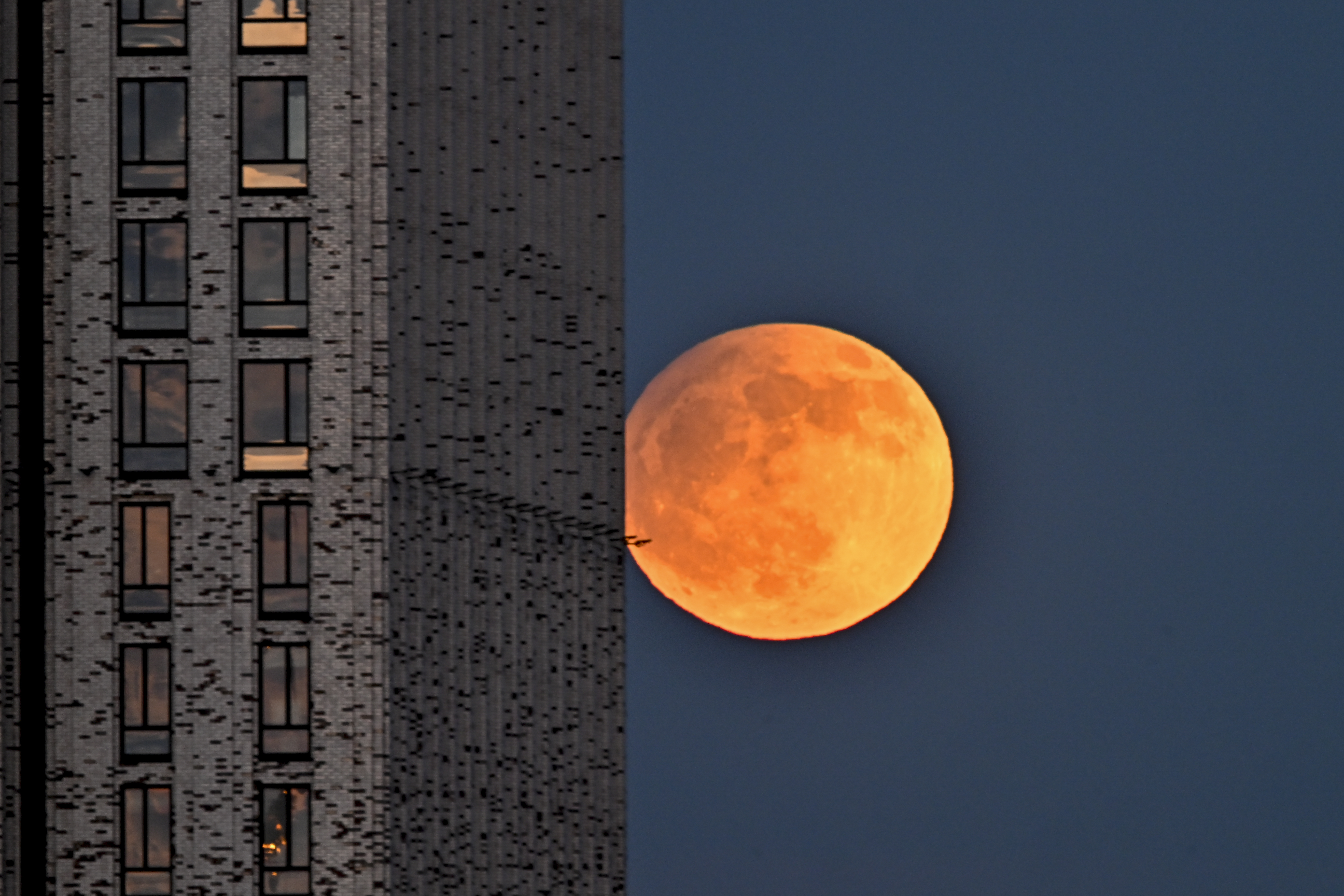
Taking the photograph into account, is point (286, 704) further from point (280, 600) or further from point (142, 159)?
point (142, 159)

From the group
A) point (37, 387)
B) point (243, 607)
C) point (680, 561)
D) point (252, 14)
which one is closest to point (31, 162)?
point (37, 387)

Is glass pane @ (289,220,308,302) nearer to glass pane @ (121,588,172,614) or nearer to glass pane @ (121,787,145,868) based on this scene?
glass pane @ (121,588,172,614)

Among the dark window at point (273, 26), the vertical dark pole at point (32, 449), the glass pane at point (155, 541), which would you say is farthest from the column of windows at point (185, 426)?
the vertical dark pole at point (32, 449)

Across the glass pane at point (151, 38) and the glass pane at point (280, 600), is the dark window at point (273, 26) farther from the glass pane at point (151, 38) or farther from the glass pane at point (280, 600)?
the glass pane at point (280, 600)

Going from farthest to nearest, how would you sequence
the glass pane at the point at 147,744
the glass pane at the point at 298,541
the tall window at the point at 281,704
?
the glass pane at the point at 298,541
the tall window at the point at 281,704
the glass pane at the point at 147,744

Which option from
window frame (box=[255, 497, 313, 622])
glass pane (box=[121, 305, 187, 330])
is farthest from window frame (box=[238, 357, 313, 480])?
glass pane (box=[121, 305, 187, 330])

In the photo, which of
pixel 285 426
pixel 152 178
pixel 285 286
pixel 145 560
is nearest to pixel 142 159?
pixel 152 178
